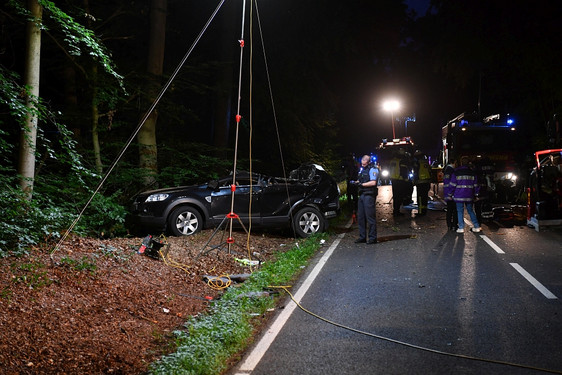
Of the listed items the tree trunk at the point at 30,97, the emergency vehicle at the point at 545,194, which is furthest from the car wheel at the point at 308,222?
the tree trunk at the point at 30,97

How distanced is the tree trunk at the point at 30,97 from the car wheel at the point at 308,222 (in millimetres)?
6010

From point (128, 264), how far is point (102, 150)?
6460 mm

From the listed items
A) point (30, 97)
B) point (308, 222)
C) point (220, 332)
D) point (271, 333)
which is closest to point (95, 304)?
point (220, 332)

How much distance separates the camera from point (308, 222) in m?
12.3

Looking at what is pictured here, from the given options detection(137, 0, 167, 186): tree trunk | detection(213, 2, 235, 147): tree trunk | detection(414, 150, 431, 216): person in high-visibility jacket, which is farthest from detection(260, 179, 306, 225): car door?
detection(213, 2, 235, 147): tree trunk

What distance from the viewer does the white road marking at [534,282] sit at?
6629 mm

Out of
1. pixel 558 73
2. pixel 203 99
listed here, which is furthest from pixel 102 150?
pixel 558 73

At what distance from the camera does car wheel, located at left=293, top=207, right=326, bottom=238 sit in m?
12.1

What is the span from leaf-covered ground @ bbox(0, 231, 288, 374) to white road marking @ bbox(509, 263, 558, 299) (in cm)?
461

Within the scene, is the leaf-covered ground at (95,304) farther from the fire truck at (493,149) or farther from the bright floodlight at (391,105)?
the bright floodlight at (391,105)

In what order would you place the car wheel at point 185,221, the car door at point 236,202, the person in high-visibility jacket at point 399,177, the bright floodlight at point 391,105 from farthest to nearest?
the bright floodlight at point 391,105 < the person in high-visibility jacket at point 399,177 < the car door at point 236,202 < the car wheel at point 185,221

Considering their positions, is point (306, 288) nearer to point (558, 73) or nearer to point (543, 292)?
point (543, 292)

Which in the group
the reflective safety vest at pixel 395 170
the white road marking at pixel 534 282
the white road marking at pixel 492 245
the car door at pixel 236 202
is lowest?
the white road marking at pixel 534 282

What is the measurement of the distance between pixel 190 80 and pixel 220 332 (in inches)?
455
